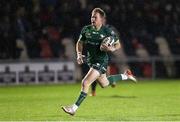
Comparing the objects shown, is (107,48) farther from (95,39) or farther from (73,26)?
(73,26)

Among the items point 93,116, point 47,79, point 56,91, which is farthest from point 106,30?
point 47,79

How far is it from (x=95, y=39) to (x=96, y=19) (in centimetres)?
56

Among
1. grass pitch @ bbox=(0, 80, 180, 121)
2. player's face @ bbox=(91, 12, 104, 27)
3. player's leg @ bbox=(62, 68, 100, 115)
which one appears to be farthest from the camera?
player's face @ bbox=(91, 12, 104, 27)

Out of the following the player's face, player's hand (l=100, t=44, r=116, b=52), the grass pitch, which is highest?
the player's face

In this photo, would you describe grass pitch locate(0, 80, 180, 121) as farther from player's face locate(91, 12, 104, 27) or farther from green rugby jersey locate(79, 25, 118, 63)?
player's face locate(91, 12, 104, 27)

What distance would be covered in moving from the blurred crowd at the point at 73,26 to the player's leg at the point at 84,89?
13035mm

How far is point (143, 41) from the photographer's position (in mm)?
28859

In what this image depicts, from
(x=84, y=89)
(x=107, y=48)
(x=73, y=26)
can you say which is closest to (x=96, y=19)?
(x=107, y=48)

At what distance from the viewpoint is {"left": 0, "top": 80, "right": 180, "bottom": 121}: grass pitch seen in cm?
1395

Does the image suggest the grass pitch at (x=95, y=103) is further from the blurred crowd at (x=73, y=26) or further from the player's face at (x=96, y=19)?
the blurred crowd at (x=73, y=26)

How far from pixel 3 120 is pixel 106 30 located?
3.28m

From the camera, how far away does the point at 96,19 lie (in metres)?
14.3

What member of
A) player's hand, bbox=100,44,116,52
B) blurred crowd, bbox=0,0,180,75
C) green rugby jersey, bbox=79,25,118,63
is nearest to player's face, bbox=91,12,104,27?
green rugby jersey, bbox=79,25,118,63

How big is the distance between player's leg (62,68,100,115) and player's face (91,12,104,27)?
40.6 inches
